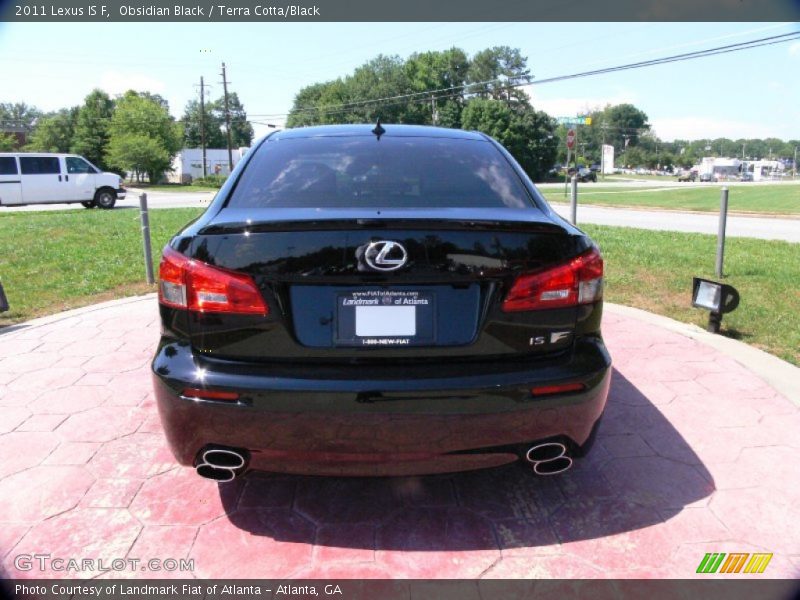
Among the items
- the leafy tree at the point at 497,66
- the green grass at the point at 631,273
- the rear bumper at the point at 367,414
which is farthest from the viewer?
the leafy tree at the point at 497,66

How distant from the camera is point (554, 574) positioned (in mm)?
2051

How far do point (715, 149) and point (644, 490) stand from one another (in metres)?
179

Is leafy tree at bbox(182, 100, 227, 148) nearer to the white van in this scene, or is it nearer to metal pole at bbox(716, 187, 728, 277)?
the white van

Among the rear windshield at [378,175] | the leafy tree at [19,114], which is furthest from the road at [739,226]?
the leafy tree at [19,114]

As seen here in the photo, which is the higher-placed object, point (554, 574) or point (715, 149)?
point (715, 149)

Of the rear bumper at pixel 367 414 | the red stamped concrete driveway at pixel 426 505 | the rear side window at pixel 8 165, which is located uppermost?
the rear side window at pixel 8 165

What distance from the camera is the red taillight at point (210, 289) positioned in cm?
200

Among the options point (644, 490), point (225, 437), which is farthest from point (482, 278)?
point (644, 490)

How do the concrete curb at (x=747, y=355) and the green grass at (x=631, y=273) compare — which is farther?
the green grass at (x=631, y=273)

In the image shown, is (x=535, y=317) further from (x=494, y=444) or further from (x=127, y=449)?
(x=127, y=449)

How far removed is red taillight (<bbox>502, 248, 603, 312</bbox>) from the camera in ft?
6.72

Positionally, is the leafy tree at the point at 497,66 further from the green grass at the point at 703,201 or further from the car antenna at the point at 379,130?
the car antenna at the point at 379,130

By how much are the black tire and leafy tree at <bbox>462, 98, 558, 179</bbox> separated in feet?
171

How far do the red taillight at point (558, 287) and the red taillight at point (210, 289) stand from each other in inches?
35.6
